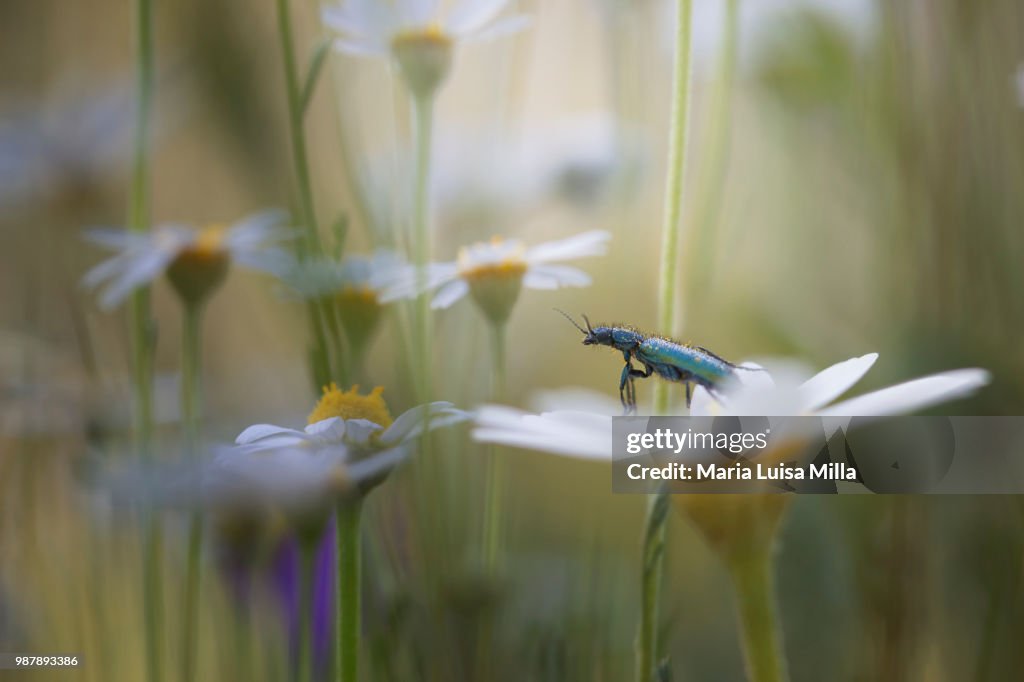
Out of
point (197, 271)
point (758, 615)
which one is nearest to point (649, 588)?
point (758, 615)

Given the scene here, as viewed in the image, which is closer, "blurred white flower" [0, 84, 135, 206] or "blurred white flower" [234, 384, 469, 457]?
"blurred white flower" [234, 384, 469, 457]

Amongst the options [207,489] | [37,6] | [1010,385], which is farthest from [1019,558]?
[37,6]

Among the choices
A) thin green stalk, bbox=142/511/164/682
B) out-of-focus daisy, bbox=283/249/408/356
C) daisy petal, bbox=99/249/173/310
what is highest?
daisy petal, bbox=99/249/173/310

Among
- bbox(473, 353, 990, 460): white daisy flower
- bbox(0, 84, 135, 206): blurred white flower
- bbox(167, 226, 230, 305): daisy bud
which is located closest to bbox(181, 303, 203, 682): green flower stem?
bbox(167, 226, 230, 305): daisy bud

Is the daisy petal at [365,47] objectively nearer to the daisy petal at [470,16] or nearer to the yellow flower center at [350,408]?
the daisy petal at [470,16]

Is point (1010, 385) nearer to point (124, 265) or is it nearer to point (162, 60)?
point (124, 265)

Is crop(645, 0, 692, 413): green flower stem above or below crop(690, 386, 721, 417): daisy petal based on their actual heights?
above

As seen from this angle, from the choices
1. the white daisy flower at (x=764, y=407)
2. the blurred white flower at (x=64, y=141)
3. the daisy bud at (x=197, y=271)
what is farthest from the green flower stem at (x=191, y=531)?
the blurred white flower at (x=64, y=141)

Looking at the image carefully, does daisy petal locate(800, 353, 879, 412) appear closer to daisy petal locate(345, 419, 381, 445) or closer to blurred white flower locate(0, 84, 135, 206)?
daisy petal locate(345, 419, 381, 445)
